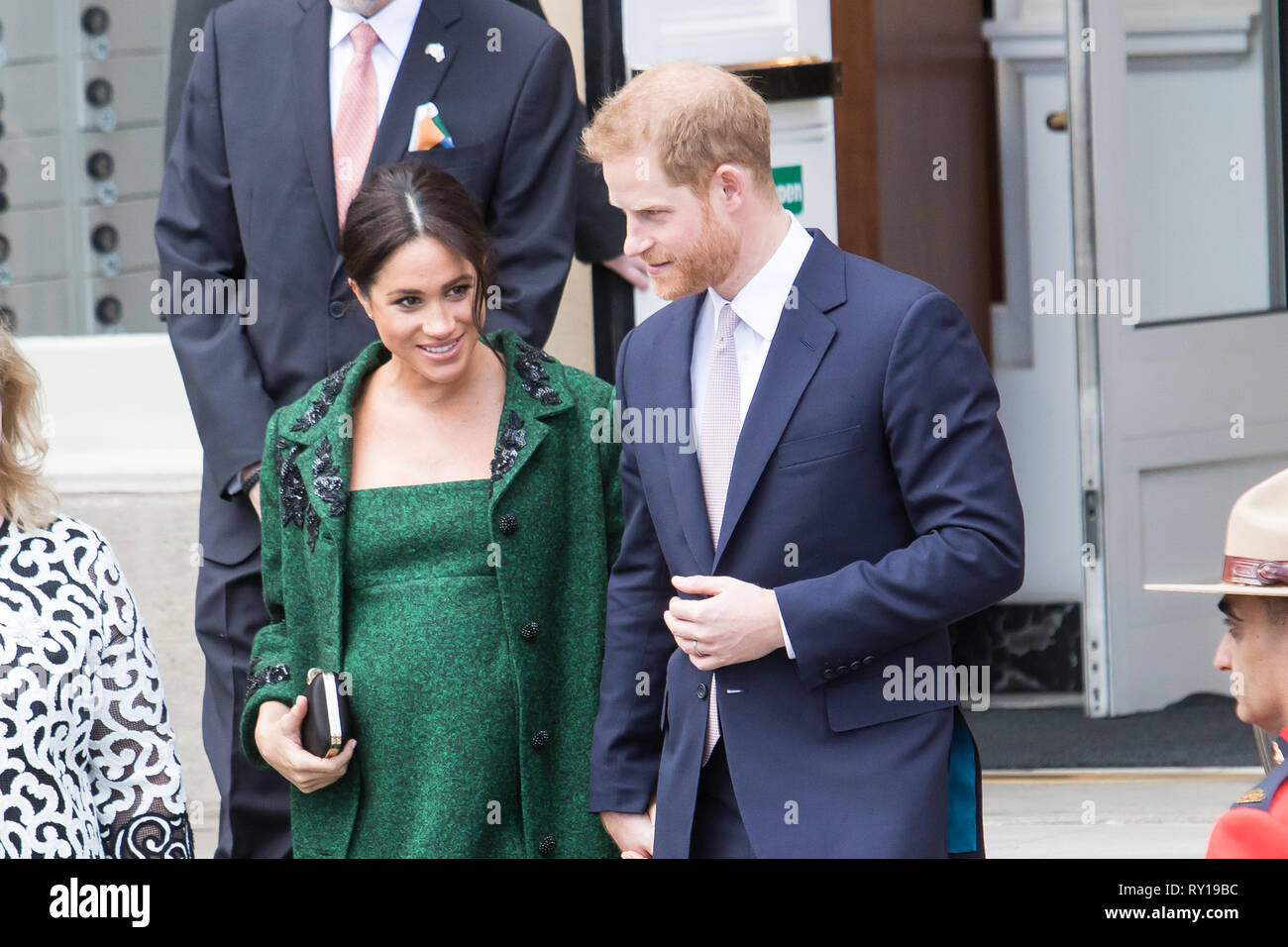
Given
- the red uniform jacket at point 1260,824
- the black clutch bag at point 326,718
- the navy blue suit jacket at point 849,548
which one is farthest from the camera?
the black clutch bag at point 326,718

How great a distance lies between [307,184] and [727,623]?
5.15 ft

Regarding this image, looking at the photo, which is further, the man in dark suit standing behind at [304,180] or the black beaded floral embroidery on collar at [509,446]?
the man in dark suit standing behind at [304,180]

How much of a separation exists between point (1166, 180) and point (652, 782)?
3.72m

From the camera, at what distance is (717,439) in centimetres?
280

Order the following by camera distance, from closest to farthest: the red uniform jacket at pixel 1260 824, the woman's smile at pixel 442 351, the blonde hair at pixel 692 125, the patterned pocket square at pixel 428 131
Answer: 1. the red uniform jacket at pixel 1260 824
2. the blonde hair at pixel 692 125
3. the woman's smile at pixel 442 351
4. the patterned pocket square at pixel 428 131

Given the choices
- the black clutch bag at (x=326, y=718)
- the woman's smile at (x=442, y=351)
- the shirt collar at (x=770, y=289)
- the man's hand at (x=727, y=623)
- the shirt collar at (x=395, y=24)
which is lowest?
the black clutch bag at (x=326, y=718)

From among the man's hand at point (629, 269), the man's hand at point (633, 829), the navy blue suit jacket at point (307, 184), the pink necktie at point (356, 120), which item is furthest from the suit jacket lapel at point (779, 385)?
the man's hand at point (629, 269)

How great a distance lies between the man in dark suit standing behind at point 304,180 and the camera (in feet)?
12.2

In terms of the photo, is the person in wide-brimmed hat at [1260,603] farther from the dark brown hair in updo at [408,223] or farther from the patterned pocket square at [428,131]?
the patterned pocket square at [428,131]

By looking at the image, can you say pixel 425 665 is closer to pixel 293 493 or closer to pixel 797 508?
pixel 293 493

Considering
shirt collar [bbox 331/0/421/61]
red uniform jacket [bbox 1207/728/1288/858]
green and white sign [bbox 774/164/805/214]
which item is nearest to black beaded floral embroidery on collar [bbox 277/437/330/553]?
shirt collar [bbox 331/0/421/61]

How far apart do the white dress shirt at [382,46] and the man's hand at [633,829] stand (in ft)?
5.20

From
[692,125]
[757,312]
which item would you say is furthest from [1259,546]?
[692,125]
